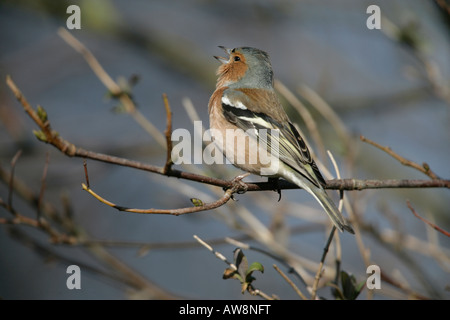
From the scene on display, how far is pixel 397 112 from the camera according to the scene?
25.7 ft

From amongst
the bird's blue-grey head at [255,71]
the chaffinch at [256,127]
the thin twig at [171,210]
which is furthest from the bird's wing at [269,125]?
the thin twig at [171,210]

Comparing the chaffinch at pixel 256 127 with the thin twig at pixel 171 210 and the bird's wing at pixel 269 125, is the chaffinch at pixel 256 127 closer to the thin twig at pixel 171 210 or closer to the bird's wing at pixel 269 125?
the bird's wing at pixel 269 125

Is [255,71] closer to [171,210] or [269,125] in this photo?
[269,125]

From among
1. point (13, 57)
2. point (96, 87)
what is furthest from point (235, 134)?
point (96, 87)

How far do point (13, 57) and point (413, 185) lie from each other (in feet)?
27.1

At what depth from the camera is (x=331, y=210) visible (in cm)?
362

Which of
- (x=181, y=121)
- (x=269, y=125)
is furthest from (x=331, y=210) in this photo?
(x=181, y=121)

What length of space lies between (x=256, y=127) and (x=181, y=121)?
4.79m

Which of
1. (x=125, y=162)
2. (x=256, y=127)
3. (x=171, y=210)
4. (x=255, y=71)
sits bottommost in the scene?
(x=171, y=210)

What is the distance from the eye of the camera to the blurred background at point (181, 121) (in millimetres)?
5414

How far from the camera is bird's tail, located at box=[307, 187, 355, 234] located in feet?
11.0
